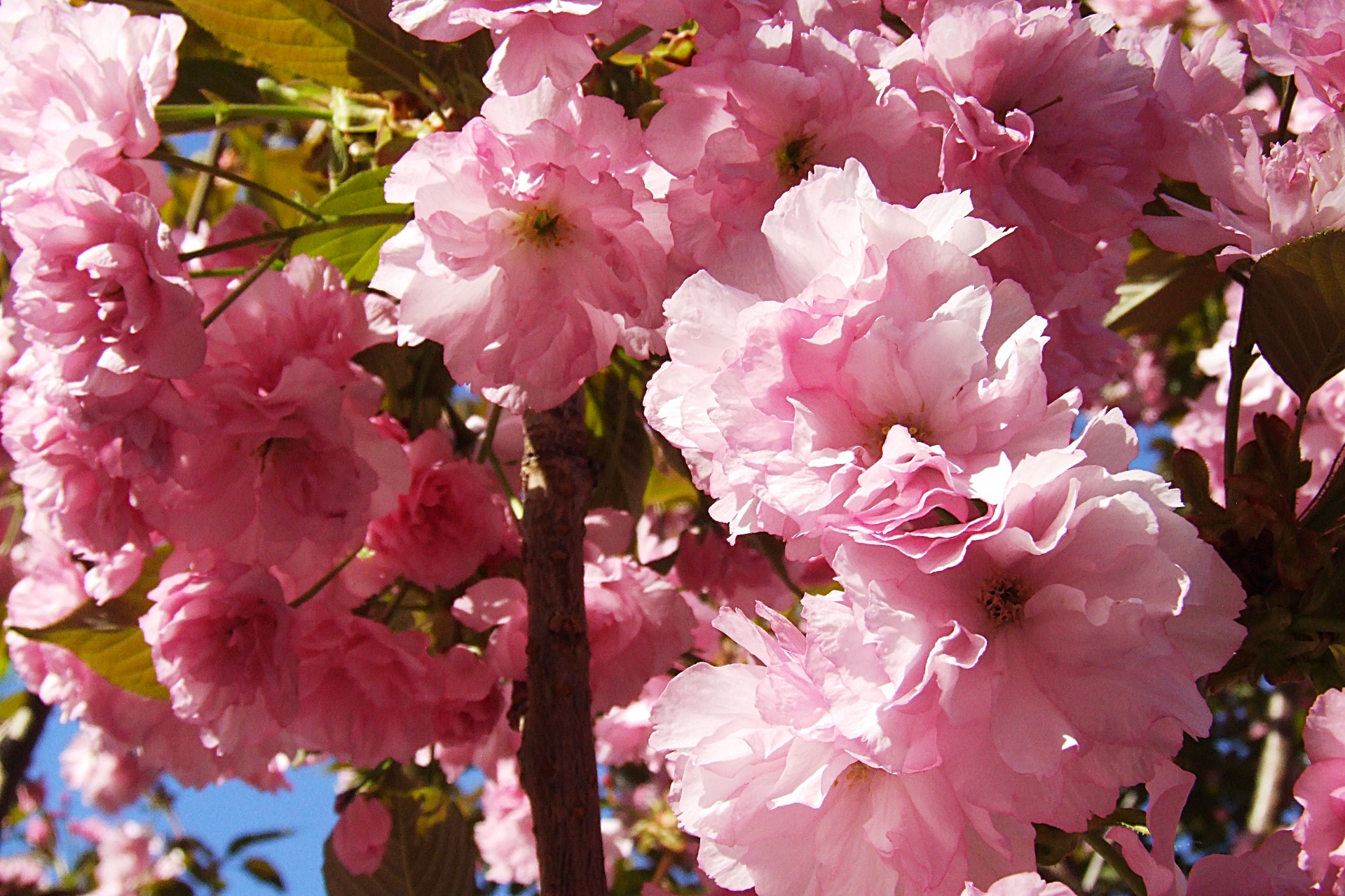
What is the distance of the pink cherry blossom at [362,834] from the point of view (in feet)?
3.77

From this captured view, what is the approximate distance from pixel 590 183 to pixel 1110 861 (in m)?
0.54

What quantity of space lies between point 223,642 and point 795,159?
1.98ft

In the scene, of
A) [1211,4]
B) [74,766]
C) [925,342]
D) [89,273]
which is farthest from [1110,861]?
[74,766]

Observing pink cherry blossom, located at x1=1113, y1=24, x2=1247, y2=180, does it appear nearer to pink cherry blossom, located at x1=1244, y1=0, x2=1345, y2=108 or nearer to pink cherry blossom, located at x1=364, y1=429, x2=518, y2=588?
pink cherry blossom, located at x1=1244, y1=0, x2=1345, y2=108

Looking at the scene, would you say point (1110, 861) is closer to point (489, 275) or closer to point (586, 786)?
point (586, 786)

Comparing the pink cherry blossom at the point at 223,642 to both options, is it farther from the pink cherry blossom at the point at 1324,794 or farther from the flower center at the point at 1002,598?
the pink cherry blossom at the point at 1324,794

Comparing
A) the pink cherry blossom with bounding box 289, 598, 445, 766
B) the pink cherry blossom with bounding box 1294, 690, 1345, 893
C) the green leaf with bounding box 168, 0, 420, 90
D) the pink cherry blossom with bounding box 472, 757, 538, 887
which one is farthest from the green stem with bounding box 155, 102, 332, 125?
the pink cherry blossom with bounding box 472, 757, 538, 887

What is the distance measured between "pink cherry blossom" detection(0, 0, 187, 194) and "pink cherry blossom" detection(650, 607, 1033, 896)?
0.58 m

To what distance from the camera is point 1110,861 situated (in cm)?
67

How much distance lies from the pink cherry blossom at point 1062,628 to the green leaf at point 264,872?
325 cm

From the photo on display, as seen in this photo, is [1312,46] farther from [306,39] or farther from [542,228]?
[306,39]

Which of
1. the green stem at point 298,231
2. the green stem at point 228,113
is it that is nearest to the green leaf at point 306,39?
the green stem at point 228,113

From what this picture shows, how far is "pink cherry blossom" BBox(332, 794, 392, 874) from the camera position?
1.15 meters

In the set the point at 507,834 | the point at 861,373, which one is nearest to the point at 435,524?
the point at 861,373
